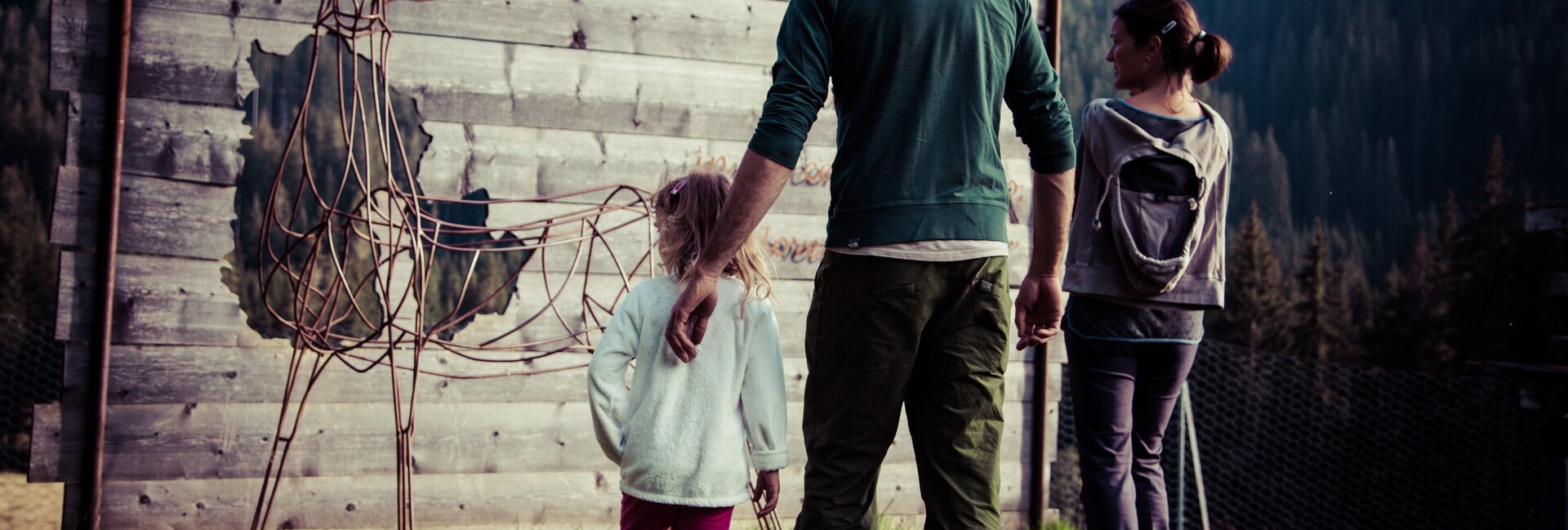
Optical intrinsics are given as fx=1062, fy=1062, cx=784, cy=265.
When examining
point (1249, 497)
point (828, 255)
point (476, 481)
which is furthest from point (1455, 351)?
point (828, 255)

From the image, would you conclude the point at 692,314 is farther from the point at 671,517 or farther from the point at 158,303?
the point at 158,303

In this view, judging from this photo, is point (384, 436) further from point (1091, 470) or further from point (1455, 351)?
point (1455, 351)

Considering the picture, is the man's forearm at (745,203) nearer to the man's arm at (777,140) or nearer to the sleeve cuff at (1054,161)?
the man's arm at (777,140)

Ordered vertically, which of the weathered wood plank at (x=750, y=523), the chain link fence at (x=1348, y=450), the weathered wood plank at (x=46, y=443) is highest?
the weathered wood plank at (x=46, y=443)

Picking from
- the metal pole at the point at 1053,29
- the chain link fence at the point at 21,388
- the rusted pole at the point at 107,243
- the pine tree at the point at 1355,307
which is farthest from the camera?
the pine tree at the point at 1355,307

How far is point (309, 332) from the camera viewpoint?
231 centimetres

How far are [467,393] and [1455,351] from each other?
34.2ft

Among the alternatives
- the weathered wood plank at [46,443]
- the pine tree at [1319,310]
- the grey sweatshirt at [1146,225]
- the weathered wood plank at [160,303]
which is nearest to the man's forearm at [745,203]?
the grey sweatshirt at [1146,225]

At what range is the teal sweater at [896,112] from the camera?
132cm

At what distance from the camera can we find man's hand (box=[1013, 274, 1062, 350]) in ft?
5.03

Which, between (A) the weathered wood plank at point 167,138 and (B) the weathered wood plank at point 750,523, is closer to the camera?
(A) the weathered wood plank at point 167,138

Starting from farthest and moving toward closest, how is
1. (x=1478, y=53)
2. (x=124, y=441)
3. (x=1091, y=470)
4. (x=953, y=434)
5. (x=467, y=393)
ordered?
(x=1478, y=53)
(x=467, y=393)
(x=124, y=441)
(x=1091, y=470)
(x=953, y=434)

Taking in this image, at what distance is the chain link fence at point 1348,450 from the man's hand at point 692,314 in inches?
317

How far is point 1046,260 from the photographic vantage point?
152cm
